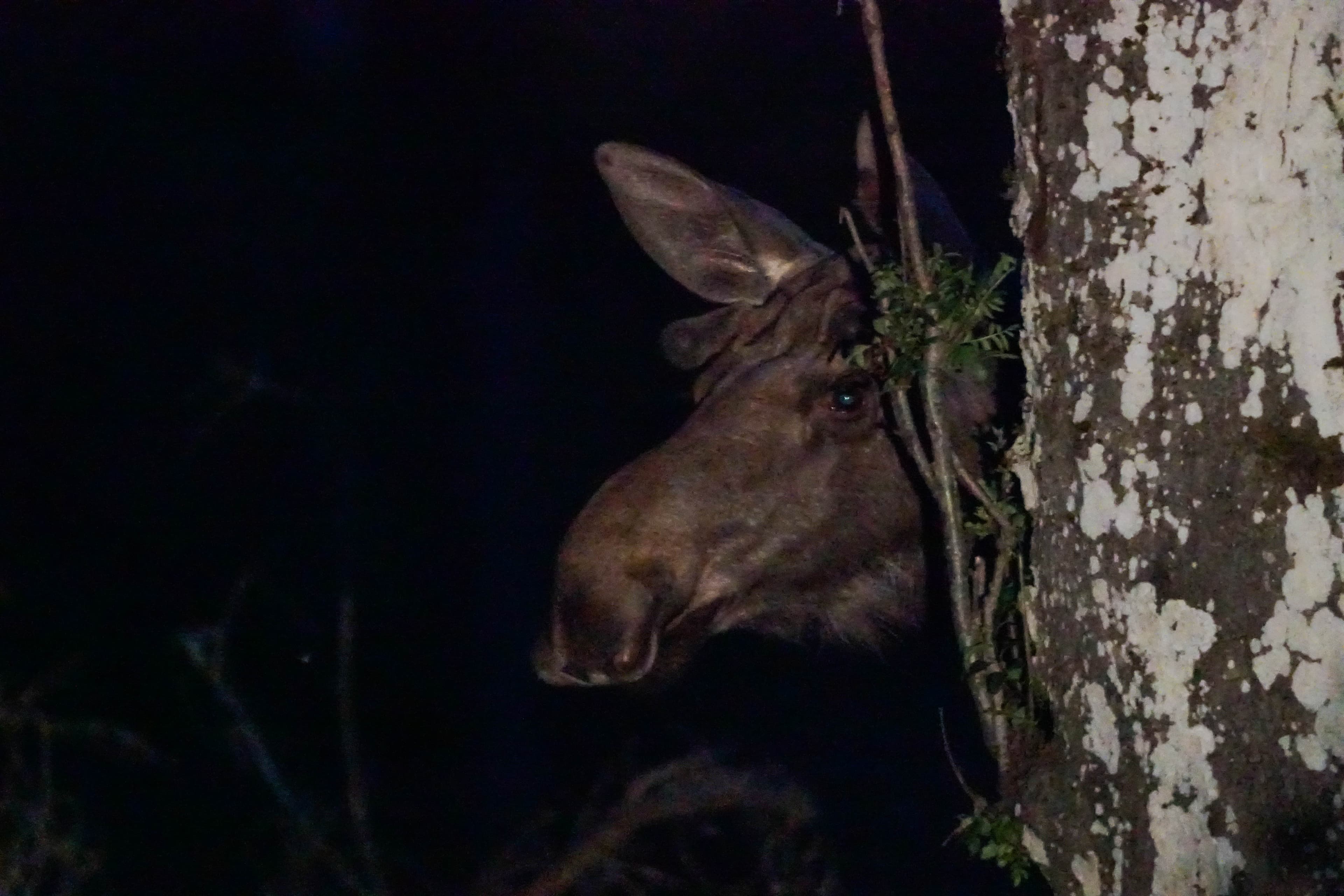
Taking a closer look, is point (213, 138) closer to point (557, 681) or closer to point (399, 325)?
point (399, 325)

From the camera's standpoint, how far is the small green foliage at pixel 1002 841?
270 cm

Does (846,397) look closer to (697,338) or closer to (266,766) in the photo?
A: (697,338)

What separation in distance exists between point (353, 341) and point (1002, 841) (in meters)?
5.43

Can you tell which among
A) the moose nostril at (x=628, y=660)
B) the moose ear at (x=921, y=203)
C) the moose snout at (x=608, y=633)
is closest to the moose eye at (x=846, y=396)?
the moose ear at (x=921, y=203)

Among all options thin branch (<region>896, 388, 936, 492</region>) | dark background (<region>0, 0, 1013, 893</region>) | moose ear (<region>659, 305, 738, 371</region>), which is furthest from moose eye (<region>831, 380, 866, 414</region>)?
dark background (<region>0, 0, 1013, 893</region>)

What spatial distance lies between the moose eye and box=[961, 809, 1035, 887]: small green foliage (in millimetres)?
1704

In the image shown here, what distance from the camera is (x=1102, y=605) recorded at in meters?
2.48

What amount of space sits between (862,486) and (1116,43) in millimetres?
2118

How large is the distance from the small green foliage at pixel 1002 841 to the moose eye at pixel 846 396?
5.59 ft

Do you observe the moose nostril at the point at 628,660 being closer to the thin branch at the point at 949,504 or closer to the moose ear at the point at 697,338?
the thin branch at the point at 949,504

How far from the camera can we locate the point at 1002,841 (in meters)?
2.71

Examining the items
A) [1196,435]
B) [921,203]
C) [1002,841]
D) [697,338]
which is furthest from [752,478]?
[1196,435]

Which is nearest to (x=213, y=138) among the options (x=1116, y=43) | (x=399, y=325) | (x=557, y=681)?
(x=399, y=325)

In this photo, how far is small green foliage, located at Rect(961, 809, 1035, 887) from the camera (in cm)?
270
